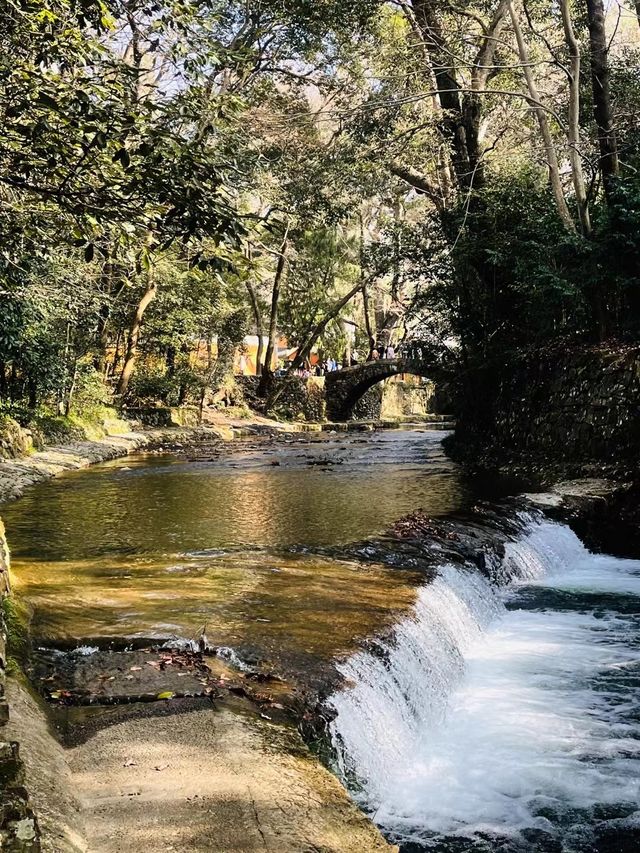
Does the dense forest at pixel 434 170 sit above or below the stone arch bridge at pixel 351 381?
above

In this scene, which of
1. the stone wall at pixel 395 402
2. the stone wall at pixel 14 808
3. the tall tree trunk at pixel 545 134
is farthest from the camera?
the stone wall at pixel 395 402

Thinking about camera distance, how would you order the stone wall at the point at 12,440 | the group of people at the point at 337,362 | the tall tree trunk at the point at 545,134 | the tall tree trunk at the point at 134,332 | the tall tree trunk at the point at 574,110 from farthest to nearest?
the group of people at the point at 337,362 → the tall tree trunk at the point at 134,332 → the stone wall at the point at 12,440 → the tall tree trunk at the point at 545,134 → the tall tree trunk at the point at 574,110

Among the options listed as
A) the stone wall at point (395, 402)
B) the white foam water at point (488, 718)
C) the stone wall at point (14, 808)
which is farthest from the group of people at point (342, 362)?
the stone wall at point (14, 808)

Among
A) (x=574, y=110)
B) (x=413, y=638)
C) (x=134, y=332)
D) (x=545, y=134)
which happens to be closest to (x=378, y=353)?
(x=134, y=332)

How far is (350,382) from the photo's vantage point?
4047 centimetres

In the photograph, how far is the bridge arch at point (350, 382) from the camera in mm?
39094

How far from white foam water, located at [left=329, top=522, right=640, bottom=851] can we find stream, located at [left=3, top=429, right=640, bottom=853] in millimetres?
→ 18

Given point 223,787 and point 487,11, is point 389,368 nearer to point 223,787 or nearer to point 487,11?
A: point 487,11

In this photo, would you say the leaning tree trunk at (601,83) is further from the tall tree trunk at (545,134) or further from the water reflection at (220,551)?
the water reflection at (220,551)

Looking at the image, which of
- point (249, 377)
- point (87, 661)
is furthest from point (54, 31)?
point (249, 377)

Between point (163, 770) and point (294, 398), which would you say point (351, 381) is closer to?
point (294, 398)

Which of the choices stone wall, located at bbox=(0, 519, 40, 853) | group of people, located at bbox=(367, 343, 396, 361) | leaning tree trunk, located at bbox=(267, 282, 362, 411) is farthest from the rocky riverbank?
group of people, located at bbox=(367, 343, 396, 361)

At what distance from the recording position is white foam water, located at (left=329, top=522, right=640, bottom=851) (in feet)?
16.4

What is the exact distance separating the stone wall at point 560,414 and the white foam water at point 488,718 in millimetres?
5637
